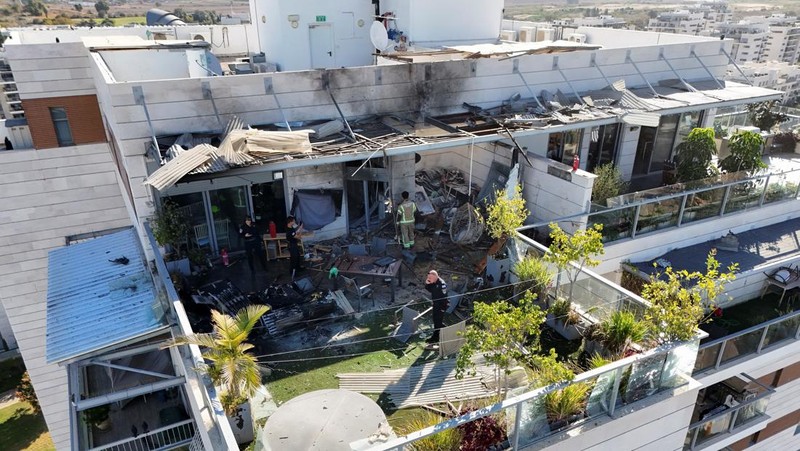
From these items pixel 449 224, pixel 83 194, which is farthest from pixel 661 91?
pixel 83 194

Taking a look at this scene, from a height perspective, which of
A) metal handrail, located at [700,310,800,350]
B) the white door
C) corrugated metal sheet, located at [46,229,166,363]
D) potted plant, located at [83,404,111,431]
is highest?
the white door

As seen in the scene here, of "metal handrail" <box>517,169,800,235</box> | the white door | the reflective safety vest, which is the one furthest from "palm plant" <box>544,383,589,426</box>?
the white door

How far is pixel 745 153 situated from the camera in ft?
49.5

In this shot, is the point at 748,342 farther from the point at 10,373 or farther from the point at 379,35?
the point at 10,373

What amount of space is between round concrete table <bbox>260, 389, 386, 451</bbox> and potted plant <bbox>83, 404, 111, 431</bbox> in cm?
499

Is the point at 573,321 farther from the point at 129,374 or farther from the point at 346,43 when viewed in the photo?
the point at 346,43

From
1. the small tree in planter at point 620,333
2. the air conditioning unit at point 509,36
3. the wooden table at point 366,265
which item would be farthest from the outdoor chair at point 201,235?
the air conditioning unit at point 509,36

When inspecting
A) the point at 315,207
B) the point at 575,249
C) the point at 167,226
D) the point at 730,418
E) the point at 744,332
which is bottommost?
the point at 730,418

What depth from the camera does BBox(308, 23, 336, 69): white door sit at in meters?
20.2

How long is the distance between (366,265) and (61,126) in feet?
41.7

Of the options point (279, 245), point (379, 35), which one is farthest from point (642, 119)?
point (279, 245)

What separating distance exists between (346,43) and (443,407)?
671 inches

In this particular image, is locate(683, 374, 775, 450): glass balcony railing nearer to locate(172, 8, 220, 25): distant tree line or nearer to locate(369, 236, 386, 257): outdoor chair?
locate(369, 236, 386, 257): outdoor chair

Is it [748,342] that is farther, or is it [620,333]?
[748,342]
